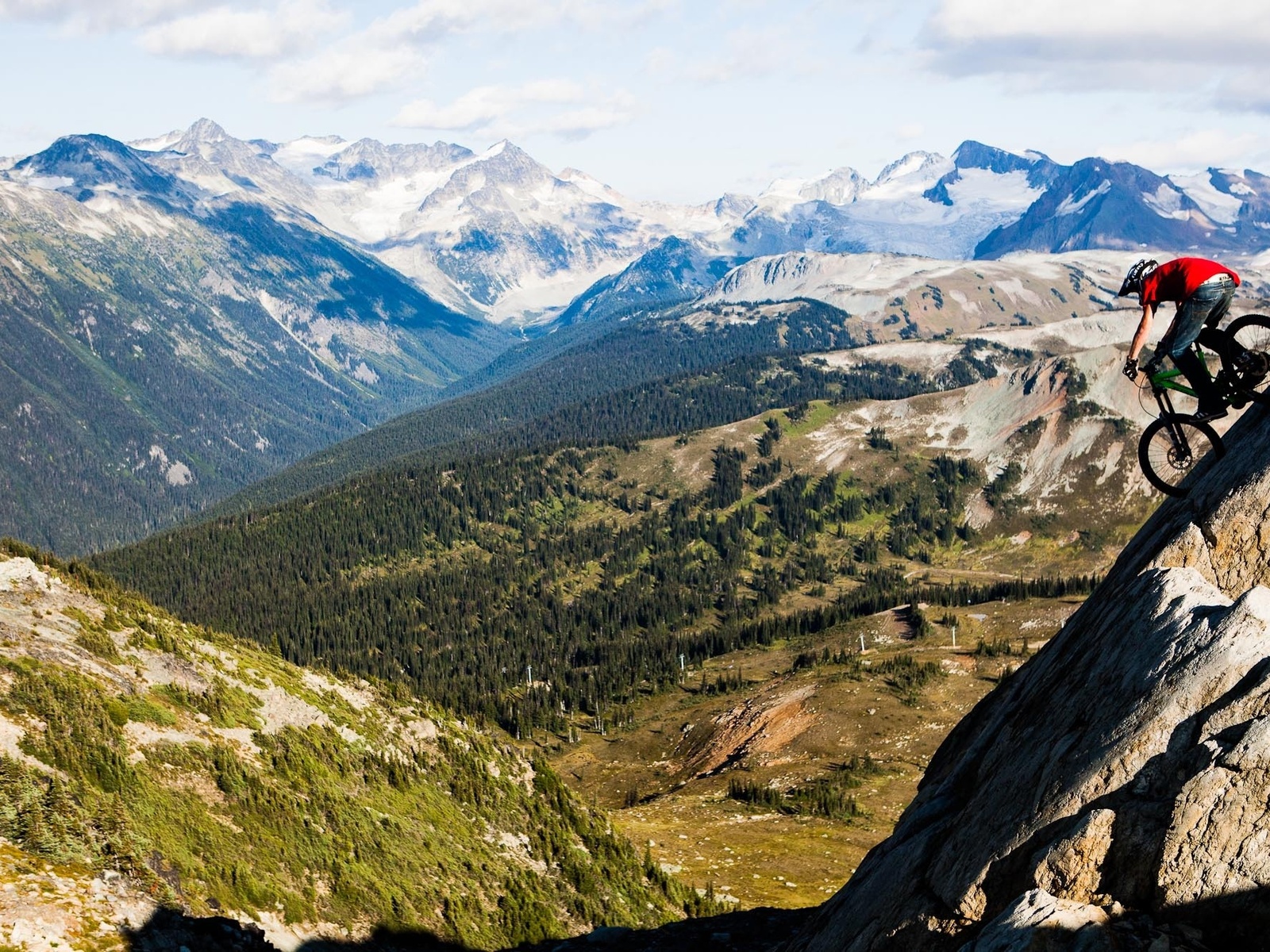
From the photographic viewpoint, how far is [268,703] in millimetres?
63156

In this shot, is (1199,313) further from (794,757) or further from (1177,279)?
(794,757)

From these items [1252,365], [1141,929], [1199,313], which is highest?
[1199,313]

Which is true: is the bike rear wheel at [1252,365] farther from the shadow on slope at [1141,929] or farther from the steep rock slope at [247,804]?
the steep rock slope at [247,804]

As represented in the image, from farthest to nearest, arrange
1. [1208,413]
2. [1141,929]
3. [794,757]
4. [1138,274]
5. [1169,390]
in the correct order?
[794,757] < [1169,390] < [1208,413] < [1138,274] < [1141,929]

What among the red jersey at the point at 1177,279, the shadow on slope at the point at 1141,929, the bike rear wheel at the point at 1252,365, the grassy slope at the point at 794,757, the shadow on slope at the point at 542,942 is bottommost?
the grassy slope at the point at 794,757

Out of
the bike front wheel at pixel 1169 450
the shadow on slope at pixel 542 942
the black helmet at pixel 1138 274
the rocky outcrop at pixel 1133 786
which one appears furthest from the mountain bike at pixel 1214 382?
the shadow on slope at pixel 542 942

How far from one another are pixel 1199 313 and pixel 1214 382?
7.37 ft

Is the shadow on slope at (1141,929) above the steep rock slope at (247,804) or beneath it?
above

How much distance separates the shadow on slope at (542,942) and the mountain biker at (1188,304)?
27.6 m

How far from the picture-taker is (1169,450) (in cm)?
3053

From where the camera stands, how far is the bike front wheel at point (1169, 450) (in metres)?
29.4

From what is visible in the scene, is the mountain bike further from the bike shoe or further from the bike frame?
the bike shoe

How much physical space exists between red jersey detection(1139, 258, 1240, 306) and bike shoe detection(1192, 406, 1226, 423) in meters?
3.07

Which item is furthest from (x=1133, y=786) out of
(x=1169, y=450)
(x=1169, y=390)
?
(x=1169, y=450)
